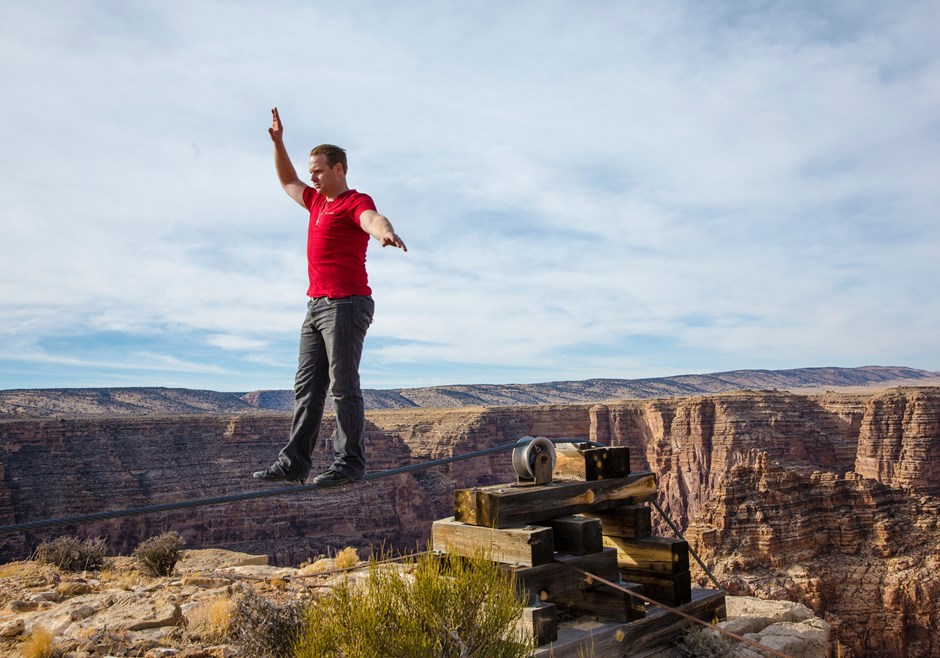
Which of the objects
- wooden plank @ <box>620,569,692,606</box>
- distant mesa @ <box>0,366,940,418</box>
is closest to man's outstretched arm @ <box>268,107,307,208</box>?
wooden plank @ <box>620,569,692,606</box>

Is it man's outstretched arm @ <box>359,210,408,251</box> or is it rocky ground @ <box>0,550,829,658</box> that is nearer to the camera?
man's outstretched arm @ <box>359,210,408,251</box>

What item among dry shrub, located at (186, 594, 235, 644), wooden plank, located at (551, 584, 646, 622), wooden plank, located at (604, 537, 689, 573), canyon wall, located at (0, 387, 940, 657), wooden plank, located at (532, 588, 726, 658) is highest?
wooden plank, located at (604, 537, 689, 573)

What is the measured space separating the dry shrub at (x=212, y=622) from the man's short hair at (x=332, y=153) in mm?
3649

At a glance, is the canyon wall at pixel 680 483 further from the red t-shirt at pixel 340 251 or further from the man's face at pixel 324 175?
the man's face at pixel 324 175

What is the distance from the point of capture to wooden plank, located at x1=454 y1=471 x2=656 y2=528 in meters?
4.83

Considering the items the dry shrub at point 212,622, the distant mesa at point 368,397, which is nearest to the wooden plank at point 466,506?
the dry shrub at point 212,622

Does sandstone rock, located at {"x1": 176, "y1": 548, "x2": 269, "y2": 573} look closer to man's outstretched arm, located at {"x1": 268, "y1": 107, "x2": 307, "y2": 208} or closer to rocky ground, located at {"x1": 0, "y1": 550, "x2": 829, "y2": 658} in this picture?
rocky ground, located at {"x1": 0, "y1": 550, "x2": 829, "y2": 658}

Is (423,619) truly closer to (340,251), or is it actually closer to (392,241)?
(392,241)

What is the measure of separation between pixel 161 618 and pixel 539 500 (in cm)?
348

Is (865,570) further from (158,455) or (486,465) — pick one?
(158,455)

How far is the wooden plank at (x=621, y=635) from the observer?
4.41 metres

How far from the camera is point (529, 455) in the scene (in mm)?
5270

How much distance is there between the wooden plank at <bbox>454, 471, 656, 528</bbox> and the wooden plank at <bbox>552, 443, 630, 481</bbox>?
85 millimetres

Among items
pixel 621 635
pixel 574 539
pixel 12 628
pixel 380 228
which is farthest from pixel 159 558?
pixel 380 228
